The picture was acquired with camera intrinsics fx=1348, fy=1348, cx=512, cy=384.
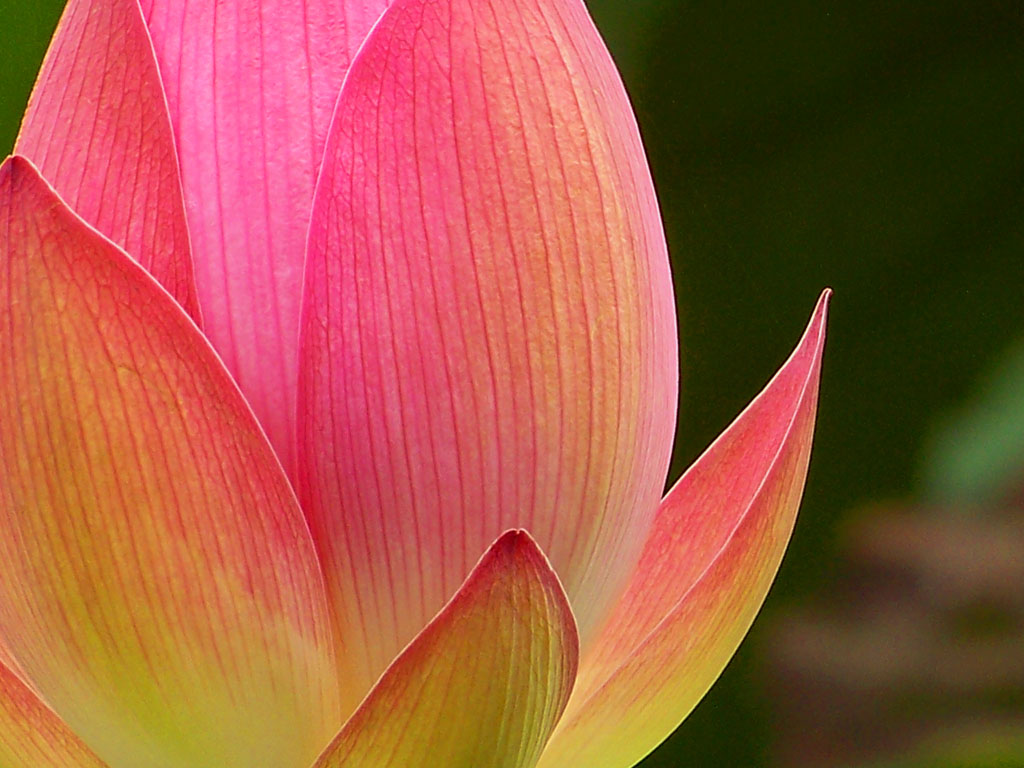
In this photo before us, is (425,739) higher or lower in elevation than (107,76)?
lower

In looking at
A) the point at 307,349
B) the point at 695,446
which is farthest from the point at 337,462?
the point at 695,446

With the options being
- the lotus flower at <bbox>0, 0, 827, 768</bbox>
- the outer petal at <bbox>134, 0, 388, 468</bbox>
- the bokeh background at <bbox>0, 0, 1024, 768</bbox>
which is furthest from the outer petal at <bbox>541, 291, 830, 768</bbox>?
the bokeh background at <bbox>0, 0, 1024, 768</bbox>

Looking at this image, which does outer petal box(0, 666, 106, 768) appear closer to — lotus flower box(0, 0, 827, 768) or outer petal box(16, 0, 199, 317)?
lotus flower box(0, 0, 827, 768)

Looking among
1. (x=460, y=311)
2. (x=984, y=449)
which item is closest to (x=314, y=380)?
(x=460, y=311)

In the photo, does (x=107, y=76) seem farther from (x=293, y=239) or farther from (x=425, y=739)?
(x=425, y=739)

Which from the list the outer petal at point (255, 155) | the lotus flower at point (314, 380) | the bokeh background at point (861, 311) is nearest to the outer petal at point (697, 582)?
the lotus flower at point (314, 380)

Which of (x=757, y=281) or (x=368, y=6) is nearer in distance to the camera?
(x=368, y=6)

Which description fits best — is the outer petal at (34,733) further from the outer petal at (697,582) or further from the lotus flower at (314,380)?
the outer petal at (697,582)
